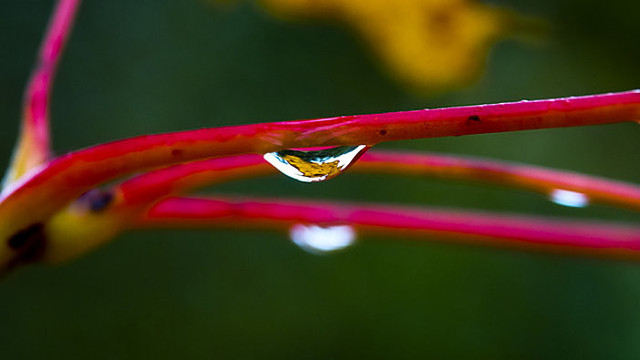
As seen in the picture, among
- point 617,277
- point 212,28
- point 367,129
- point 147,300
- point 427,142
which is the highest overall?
point 212,28

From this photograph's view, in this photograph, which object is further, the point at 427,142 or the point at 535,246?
the point at 427,142

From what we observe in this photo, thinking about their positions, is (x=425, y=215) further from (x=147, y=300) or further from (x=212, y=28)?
(x=212, y=28)

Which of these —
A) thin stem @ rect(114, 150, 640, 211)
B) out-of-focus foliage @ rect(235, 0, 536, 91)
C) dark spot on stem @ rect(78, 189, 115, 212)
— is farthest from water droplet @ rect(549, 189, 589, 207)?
out-of-focus foliage @ rect(235, 0, 536, 91)

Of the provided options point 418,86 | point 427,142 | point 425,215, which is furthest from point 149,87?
point 425,215

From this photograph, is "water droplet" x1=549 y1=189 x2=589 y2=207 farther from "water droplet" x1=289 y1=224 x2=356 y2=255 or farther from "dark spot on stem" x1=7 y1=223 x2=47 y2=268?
"dark spot on stem" x1=7 y1=223 x2=47 y2=268

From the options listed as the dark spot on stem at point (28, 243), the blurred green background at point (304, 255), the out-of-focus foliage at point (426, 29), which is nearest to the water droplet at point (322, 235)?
the dark spot on stem at point (28, 243)

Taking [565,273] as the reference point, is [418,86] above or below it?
above

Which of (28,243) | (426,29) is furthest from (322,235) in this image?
(426,29)
